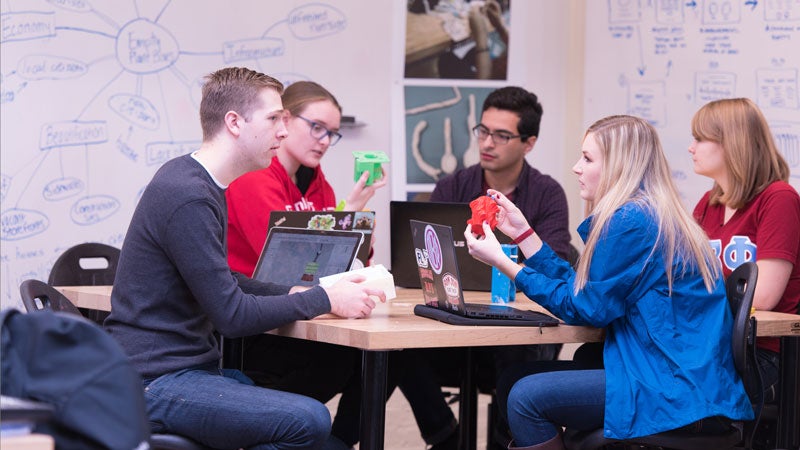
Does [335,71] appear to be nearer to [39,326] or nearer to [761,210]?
[761,210]

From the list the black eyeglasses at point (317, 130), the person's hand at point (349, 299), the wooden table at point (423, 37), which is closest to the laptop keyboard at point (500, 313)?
the person's hand at point (349, 299)

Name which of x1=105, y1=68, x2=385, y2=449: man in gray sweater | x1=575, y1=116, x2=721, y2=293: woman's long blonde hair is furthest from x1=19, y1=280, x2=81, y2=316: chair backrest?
x1=575, y1=116, x2=721, y2=293: woman's long blonde hair

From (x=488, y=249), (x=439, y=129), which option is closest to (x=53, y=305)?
(x=488, y=249)

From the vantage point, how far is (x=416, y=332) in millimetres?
2361

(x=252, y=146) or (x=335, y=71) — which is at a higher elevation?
(x=335, y=71)

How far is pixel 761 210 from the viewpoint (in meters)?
3.37

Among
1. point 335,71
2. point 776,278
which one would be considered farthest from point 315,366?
point 335,71

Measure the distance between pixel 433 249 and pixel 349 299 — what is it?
258 millimetres

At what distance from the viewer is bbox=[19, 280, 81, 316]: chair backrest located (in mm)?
2484

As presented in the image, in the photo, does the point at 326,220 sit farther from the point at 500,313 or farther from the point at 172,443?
the point at 172,443

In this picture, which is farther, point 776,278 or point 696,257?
point 776,278

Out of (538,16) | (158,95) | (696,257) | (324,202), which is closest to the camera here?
(696,257)

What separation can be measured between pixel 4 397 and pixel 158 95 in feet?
10.7

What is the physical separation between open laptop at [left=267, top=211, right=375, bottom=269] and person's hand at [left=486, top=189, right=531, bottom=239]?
A: 1.37ft
